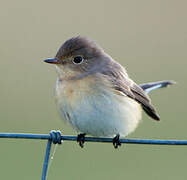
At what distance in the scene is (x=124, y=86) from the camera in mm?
6008

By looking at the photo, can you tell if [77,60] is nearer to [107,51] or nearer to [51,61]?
[51,61]

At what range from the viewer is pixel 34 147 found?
7.62 metres

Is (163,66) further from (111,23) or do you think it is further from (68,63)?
(68,63)

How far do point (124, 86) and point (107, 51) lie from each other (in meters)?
4.47

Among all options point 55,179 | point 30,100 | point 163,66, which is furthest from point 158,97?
point 55,179

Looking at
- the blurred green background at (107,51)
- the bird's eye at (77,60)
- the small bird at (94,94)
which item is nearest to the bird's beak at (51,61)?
the small bird at (94,94)

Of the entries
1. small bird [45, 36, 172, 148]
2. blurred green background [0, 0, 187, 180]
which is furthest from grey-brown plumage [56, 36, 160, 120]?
blurred green background [0, 0, 187, 180]

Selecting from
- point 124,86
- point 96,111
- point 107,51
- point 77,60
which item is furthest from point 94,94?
point 107,51

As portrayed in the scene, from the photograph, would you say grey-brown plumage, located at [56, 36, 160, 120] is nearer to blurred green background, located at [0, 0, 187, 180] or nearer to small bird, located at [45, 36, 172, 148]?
small bird, located at [45, 36, 172, 148]

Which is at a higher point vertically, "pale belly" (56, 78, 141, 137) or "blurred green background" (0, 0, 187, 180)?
"blurred green background" (0, 0, 187, 180)

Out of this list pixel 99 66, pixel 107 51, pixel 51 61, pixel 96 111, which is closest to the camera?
pixel 96 111

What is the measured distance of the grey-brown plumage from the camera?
598 cm

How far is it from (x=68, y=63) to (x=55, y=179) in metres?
1.71

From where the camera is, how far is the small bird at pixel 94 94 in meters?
5.61
